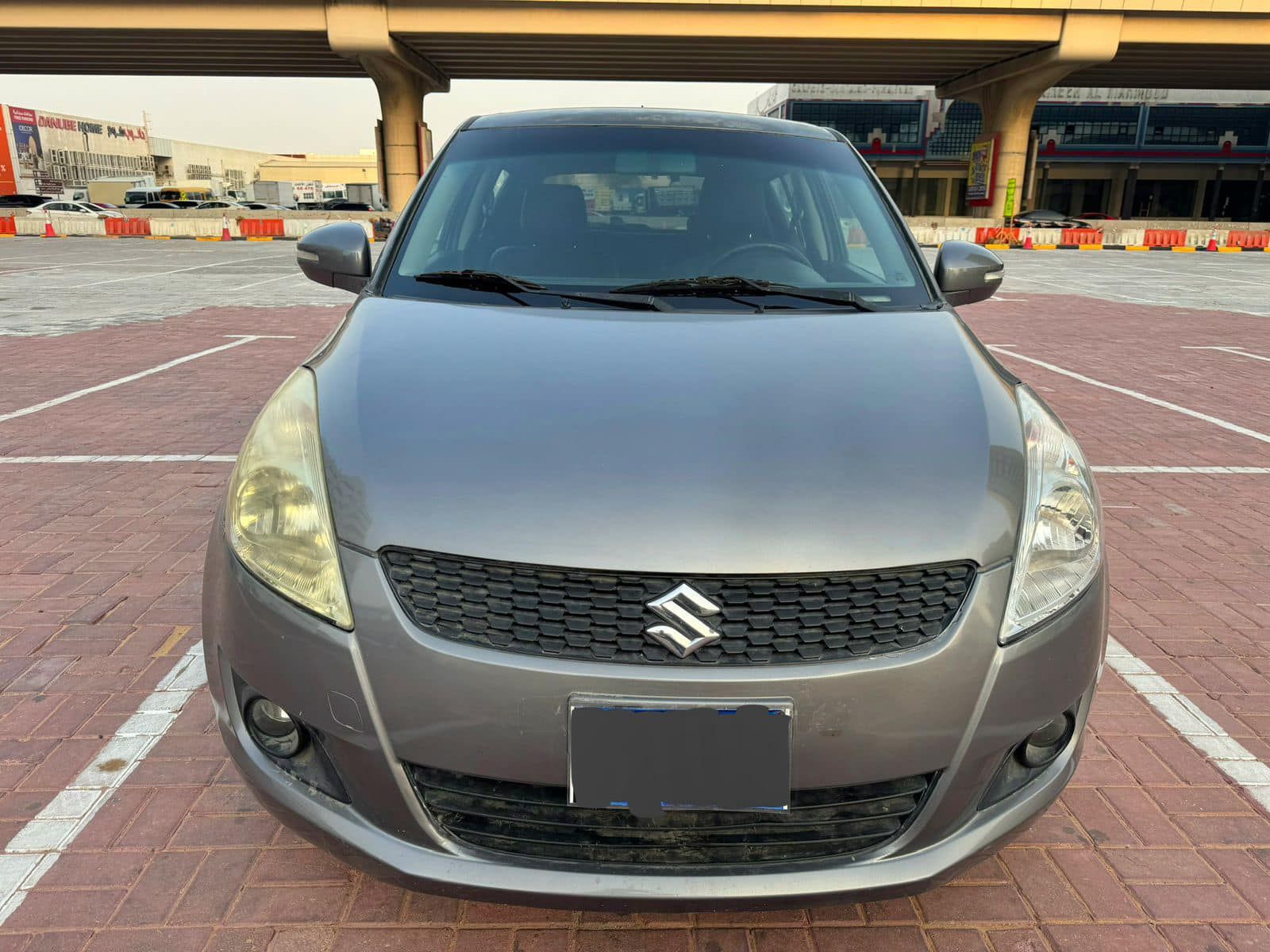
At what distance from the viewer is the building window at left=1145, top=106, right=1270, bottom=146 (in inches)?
2167

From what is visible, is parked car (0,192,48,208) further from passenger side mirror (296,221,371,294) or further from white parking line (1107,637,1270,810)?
white parking line (1107,637,1270,810)

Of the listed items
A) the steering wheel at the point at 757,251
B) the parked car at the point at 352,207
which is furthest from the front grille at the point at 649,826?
the parked car at the point at 352,207

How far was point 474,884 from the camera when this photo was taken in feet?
5.02

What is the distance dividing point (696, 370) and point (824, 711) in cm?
81

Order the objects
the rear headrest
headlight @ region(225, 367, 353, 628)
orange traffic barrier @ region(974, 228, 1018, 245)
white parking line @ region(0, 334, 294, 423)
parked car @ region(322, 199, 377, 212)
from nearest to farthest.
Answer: headlight @ region(225, 367, 353, 628) → the rear headrest → white parking line @ region(0, 334, 294, 423) → orange traffic barrier @ region(974, 228, 1018, 245) → parked car @ region(322, 199, 377, 212)

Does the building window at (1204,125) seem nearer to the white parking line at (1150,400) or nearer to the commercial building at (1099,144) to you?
the commercial building at (1099,144)

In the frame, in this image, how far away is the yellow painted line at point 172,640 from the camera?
2.96m

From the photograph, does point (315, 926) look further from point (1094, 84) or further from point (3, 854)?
point (1094, 84)

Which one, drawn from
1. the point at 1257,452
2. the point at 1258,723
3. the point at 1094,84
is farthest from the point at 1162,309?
the point at 1094,84

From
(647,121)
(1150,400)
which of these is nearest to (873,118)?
(1150,400)

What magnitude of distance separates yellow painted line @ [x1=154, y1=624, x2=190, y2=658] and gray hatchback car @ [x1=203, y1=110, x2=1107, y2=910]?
1362 mm

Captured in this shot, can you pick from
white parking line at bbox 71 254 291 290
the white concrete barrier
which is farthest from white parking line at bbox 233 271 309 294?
the white concrete barrier

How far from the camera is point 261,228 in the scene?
29625mm

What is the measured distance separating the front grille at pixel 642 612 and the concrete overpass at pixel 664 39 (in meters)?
31.2
